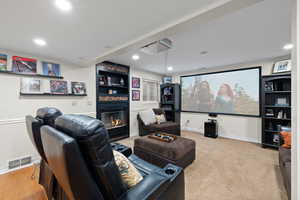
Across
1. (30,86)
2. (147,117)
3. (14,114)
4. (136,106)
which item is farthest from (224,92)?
(14,114)

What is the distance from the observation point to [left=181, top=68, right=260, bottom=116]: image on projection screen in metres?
3.64

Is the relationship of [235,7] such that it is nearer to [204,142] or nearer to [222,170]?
[222,170]

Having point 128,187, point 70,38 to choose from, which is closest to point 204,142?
point 128,187

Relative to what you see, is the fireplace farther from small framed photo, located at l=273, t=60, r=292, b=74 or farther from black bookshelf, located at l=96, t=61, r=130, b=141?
small framed photo, located at l=273, t=60, r=292, b=74

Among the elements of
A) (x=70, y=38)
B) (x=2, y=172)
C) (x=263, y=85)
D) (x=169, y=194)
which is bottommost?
(x=2, y=172)

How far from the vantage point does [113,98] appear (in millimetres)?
3744

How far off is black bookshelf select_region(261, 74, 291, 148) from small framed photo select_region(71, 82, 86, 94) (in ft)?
14.5

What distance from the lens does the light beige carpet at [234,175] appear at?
1.70 meters

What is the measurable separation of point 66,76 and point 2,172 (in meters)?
2.03

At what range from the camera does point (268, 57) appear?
321cm

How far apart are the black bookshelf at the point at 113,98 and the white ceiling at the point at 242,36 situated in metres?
0.73

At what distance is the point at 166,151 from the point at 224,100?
9.81ft

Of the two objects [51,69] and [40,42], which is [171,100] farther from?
[40,42]

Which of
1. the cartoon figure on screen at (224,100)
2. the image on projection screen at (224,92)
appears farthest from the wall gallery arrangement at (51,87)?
the cartoon figure on screen at (224,100)
